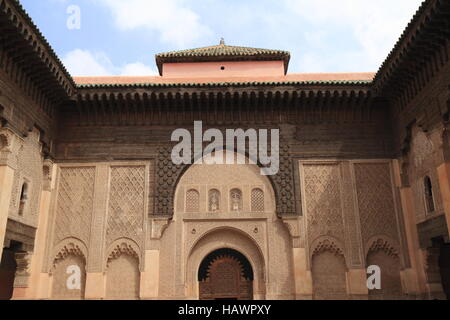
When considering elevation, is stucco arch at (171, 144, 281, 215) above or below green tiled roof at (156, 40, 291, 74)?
below

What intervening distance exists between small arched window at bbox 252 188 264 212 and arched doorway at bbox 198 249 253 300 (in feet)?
3.52

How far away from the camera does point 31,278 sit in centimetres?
819

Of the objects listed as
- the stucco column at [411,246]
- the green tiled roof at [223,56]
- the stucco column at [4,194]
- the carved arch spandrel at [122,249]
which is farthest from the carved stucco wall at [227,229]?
the green tiled roof at [223,56]

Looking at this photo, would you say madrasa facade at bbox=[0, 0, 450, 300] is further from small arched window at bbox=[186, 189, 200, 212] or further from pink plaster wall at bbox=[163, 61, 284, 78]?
pink plaster wall at bbox=[163, 61, 284, 78]

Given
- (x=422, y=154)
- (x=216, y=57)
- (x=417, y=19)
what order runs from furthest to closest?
(x=216, y=57)
(x=422, y=154)
(x=417, y=19)

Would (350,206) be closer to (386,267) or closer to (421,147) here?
(386,267)

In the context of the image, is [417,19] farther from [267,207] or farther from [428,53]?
[267,207]

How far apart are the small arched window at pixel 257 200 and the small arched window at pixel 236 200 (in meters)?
0.31

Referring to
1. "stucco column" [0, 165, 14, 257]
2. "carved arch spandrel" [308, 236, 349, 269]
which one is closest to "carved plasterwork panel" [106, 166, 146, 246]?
"stucco column" [0, 165, 14, 257]

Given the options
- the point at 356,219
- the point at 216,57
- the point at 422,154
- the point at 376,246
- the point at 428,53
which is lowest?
the point at 376,246

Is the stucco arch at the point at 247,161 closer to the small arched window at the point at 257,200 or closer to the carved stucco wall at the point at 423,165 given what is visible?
the small arched window at the point at 257,200

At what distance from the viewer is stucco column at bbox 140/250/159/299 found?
8348 millimetres
